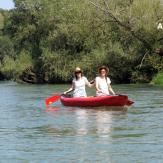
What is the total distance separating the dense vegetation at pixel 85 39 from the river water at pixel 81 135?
19.3 m

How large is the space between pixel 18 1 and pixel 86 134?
44158 mm

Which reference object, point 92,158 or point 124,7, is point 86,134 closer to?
point 92,158

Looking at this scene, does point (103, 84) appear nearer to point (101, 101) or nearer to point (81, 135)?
point (101, 101)

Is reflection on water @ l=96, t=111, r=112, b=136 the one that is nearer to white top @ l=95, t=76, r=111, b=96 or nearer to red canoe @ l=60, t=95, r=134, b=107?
red canoe @ l=60, t=95, r=134, b=107

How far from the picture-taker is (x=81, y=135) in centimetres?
1377

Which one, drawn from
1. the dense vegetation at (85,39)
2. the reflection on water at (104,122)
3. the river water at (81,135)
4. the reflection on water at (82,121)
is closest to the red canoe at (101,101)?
the river water at (81,135)

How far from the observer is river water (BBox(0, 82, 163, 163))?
435 inches

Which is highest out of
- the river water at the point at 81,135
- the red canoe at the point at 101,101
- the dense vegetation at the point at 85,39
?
the dense vegetation at the point at 85,39

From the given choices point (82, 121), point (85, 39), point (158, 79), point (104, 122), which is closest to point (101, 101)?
point (82, 121)

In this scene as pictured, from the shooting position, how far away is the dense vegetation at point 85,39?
137ft

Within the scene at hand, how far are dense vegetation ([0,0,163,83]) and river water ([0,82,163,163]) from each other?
1929 cm

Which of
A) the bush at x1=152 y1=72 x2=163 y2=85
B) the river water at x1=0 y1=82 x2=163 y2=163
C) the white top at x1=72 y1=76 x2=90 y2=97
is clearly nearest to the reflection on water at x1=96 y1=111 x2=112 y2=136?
the river water at x1=0 y1=82 x2=163 y2=163

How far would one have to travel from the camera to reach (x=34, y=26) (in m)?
57.3

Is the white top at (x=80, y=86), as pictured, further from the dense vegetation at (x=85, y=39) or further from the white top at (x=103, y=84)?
the dense vegetation at (x=85, y=39)
